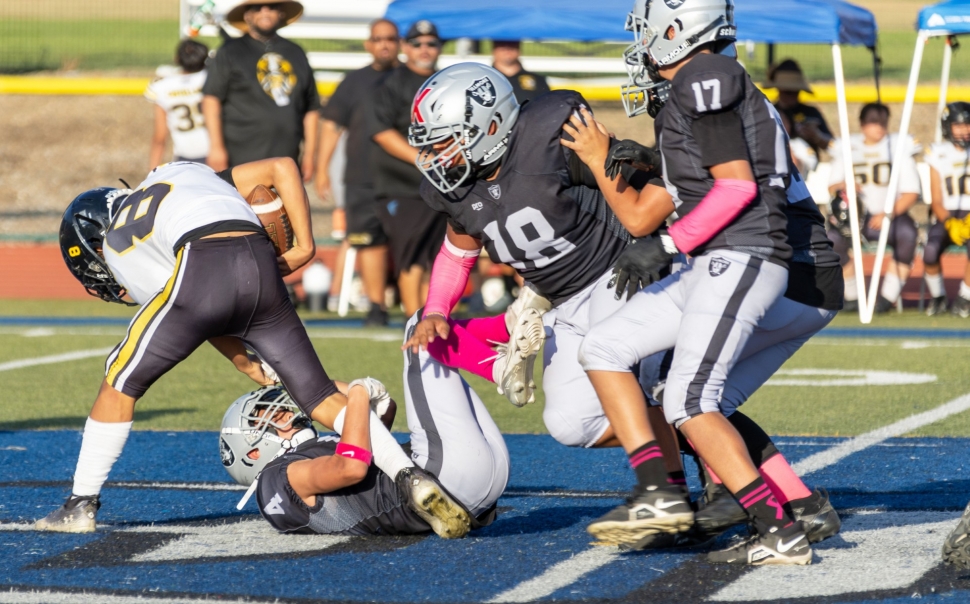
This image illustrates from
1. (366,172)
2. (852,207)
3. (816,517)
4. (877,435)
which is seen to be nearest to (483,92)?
(816,517)

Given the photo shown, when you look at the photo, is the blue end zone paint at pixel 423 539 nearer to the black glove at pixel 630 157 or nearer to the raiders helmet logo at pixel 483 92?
the black glove at pixel 630 157

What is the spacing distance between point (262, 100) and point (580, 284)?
533cm

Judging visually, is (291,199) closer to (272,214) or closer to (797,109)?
(272,214)

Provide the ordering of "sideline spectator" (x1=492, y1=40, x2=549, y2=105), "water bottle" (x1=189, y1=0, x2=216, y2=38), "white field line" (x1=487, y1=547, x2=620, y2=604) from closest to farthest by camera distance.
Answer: "white field line" (x1=487, y1=547, x2=620, y2=604) < "sideline spectator" (x1=492, y1=40, x2=549, y2=105) < "water bottle" (x1=189, y1=0, x2=216, y2=38)

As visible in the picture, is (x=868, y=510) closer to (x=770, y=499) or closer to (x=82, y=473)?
(x=770, y=499)

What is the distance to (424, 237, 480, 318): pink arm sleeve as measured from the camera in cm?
443

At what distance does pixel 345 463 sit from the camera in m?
4.14

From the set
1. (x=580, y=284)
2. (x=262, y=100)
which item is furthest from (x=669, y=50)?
(x=262, y=100)

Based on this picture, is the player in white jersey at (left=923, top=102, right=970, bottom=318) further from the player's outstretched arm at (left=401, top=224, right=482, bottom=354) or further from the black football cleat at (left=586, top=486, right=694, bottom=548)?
the black football cleat at (left=586, top=486, right=694, bottom=548)

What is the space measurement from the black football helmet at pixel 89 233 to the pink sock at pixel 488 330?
4.01 feet

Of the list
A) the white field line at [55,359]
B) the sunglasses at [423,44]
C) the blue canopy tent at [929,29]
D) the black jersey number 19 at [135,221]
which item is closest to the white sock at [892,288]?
the blue canopy tent at [929,29]

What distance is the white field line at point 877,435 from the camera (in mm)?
5457

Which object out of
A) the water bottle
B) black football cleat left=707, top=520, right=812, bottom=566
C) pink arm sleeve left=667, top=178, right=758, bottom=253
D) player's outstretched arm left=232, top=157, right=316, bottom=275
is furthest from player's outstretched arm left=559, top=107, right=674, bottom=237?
the water bottle

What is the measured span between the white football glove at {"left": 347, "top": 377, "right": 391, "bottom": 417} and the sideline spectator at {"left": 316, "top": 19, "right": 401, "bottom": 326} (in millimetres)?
5768
